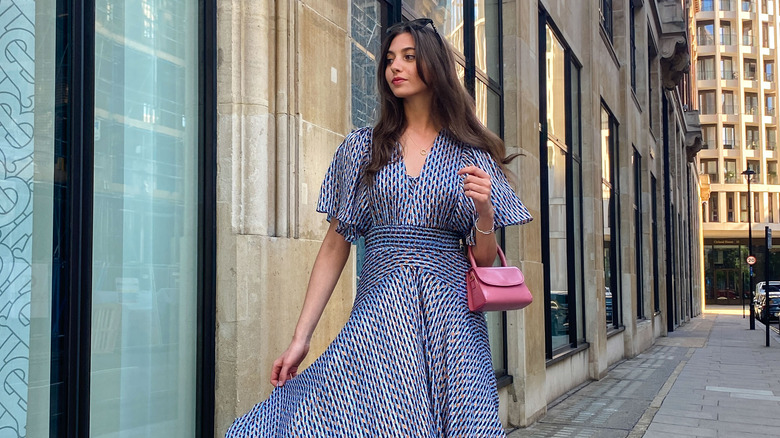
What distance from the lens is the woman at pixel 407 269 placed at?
2.41 m

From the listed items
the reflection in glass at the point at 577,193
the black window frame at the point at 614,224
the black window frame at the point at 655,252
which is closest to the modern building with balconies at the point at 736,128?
the black window frame at the point at 655,252

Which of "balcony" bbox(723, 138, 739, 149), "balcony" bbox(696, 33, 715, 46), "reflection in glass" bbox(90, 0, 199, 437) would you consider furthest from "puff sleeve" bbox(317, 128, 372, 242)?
"balcony" bbox(696, 33, 715, 46)

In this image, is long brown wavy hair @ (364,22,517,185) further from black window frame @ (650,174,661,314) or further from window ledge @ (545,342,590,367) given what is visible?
black window frame @ (650,174,661,314)

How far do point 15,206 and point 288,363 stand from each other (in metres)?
1.27

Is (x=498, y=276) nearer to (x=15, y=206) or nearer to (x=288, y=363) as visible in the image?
(x=288, y=363)

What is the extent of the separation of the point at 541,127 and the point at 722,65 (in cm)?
7012

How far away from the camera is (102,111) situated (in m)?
3.63

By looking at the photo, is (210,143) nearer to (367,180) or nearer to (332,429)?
(367,180)

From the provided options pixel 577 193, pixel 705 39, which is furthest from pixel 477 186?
pixel 705 39

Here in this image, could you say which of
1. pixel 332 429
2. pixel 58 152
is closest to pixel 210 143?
pixel 58 152

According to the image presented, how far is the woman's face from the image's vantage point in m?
2.73

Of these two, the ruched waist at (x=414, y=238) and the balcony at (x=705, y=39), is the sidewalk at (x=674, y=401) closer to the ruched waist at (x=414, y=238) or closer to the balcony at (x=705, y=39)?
the ruched waist at (x=414, y=238)

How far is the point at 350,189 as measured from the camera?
276cm

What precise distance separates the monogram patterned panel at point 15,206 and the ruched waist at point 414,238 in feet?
4.59
